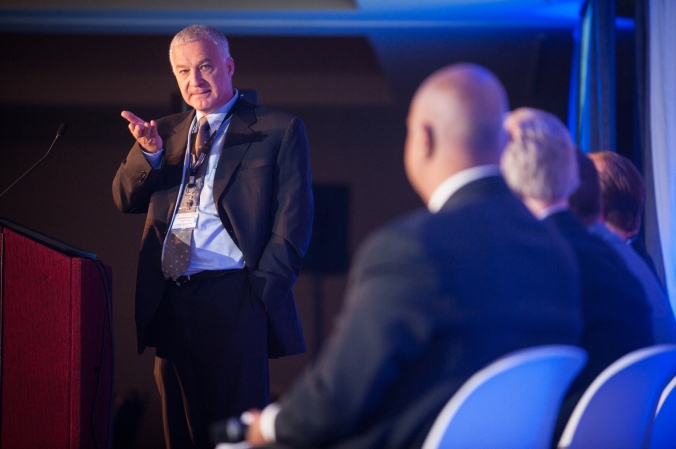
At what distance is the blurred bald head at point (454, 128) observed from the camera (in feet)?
4.13

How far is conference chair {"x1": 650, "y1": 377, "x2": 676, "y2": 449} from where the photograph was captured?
1.63m

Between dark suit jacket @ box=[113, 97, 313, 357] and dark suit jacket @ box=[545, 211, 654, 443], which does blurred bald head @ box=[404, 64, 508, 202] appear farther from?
dark suit jacket @ box=[113, 97, 313, 357]

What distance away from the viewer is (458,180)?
4.09ft

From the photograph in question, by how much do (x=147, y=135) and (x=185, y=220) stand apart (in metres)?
0.33

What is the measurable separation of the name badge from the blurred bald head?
121 cm

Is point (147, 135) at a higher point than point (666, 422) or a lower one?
higher

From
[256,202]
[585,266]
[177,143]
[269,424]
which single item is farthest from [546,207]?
[177,143]

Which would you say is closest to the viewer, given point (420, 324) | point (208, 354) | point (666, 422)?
point (420, 324)

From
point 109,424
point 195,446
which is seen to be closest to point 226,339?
point 195,446

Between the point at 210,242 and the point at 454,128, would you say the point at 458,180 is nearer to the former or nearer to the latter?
the point at 454,128

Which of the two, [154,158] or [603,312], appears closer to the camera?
[603,312]

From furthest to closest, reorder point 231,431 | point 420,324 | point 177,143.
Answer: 1. point 177,143
2. point 231,431
3. point 420,324

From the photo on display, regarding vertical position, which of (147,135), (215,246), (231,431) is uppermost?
(147,135)

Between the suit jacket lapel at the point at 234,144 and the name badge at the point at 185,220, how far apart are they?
9 cm
